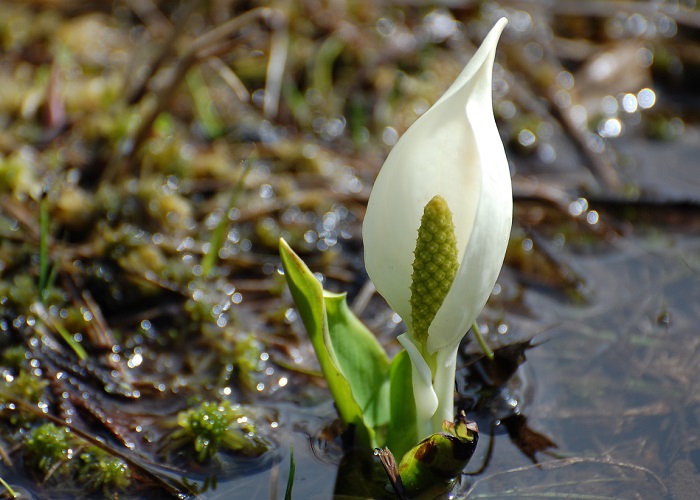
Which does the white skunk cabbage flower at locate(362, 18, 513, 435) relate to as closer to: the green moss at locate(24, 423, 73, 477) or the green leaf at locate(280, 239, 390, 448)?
the green leaf at locate(280, 239, 390, 448)

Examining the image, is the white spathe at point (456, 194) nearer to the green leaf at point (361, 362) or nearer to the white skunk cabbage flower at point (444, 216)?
the white skunk cabbage flower at point (444, 216)

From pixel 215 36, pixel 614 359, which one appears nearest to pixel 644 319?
pixel 614 359

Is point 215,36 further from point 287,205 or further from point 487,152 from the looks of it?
point 487,152

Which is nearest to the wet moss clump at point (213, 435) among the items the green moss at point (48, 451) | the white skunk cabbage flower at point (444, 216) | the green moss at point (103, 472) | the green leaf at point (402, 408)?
the green moss at point (103, 472)

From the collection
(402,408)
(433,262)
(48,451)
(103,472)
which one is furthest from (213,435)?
(433,262)

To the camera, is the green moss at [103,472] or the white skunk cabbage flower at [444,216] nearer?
the white skunk cabbage flower at [444,216]

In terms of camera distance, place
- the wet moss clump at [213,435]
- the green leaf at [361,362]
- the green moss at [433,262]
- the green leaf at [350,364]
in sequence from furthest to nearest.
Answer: the wet moss clump at [213,435] < the green leaf at [361,362] < the green leaf at [350,364] < the green moss at [433,262]
